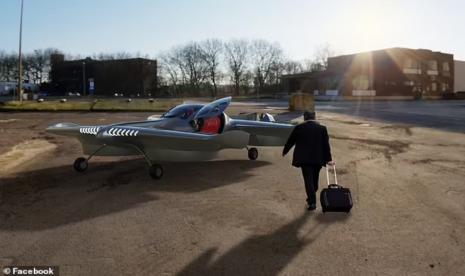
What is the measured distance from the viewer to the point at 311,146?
7.16m

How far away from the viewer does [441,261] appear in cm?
504

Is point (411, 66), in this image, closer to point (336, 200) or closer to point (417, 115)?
point (417, 115)

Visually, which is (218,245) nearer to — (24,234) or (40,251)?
(40,251)

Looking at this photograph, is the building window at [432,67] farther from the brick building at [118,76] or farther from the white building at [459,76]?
the brick building at [118,76]

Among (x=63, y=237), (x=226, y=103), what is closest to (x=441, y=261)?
(x=63, y=237)

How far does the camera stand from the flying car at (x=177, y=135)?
9406mm

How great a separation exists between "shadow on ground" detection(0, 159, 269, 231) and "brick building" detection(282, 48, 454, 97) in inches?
2952

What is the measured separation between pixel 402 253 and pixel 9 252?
171 inches

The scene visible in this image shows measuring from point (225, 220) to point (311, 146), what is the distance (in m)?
1.73

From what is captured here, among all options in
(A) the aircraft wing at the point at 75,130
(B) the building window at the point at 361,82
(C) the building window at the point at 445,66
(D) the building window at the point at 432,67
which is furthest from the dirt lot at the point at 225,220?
(C) the building window at the point at 445,66

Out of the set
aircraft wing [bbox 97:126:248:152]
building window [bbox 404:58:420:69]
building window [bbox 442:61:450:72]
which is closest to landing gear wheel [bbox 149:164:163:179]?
aircraft wing [bbox 97:126:248:152]

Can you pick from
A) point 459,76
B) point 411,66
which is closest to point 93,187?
point 411,66

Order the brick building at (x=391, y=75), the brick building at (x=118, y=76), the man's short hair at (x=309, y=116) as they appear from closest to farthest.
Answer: the man's short hair at (x=309, y=116)
the brick building at (x=391, y=75)
the brick building at (x=118, y=76)

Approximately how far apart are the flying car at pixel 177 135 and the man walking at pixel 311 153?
9.99ft
